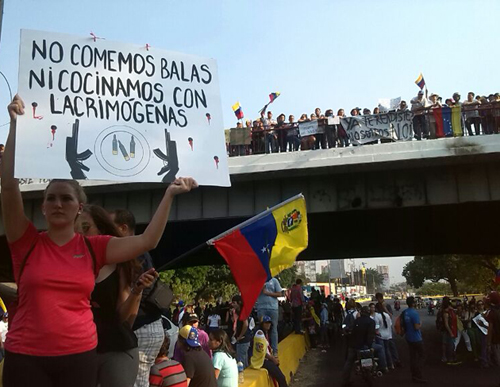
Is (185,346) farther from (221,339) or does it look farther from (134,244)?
(134,244)

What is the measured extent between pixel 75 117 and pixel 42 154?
1.21 feet

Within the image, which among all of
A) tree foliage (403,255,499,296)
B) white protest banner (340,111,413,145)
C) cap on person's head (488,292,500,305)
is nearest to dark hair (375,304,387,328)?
cap on person's head (488,292,500,305)

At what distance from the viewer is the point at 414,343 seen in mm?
11305

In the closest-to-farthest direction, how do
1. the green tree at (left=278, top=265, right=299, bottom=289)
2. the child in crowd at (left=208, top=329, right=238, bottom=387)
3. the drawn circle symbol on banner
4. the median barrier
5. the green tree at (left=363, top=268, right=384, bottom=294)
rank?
1. the drawn circle symbol on banner
2. the child in crowd at (left=208, top=329, right=238, bottom=387)
3. the median barrier
4. the green tree at (left=278, top=265, right=299, bottom=289)
5. the green tree at (left=363, top=268, right=384, bottom=294)

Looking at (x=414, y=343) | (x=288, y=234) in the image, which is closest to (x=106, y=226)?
(x=288, y=234)

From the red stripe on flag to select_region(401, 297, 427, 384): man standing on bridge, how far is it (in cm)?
692

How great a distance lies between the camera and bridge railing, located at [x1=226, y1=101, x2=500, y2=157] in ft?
45.3

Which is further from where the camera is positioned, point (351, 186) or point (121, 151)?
point (351, 186)

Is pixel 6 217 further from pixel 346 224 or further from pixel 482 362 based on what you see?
pixel 346 224

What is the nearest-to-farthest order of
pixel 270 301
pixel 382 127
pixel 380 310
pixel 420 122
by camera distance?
pixel 270 301, pixel 380 310, pixel 420 122, pixel 382 127

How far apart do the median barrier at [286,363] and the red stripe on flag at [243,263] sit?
72.7 inches

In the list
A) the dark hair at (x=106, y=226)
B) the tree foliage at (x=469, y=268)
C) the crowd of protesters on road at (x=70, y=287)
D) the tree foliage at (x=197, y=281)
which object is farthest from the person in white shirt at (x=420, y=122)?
the tree foliage at (x=469, y=268)

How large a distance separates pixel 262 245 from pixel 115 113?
2.88m

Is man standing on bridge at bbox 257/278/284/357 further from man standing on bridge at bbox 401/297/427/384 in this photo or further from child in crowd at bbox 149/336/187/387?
child in crowd at bbox 149/336/187/387
